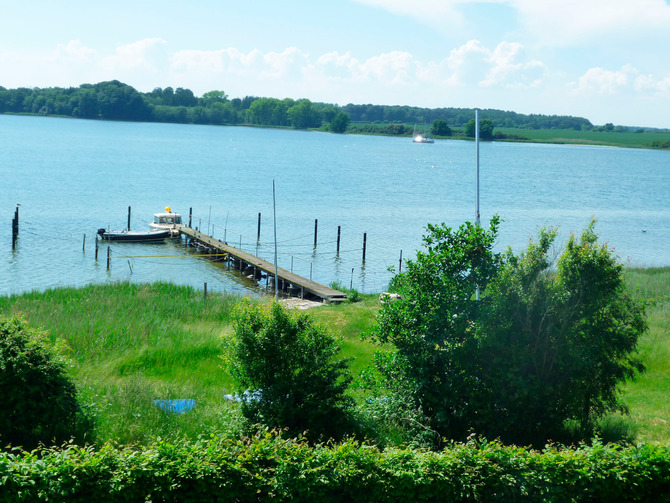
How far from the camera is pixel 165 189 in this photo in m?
86.4

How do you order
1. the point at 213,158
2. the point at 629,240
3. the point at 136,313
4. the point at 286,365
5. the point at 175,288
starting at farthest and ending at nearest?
the point at 213,158, the point at 629,240, the point at 175,288, the point at 136,313, the point at 286,365

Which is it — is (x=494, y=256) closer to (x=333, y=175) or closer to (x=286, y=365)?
(x=286, y=365)

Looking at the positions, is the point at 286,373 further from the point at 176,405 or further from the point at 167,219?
the point at 167,219

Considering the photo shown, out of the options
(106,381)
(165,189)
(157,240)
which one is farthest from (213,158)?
(106,381)

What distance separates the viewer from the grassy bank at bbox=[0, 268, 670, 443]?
14.4 meters

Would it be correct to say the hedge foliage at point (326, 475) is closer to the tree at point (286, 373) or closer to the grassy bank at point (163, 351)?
the grassy bank at point (163, 351)

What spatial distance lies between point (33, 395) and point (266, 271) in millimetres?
29186

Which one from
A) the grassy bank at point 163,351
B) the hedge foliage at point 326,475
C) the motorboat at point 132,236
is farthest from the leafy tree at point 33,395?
the motorboat at point 132,236

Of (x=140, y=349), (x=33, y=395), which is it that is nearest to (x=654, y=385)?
(x=140, y=349)

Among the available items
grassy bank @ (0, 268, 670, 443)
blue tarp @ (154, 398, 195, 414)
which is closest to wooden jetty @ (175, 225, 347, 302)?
grassy bank @ (0, 268, 670, 443)

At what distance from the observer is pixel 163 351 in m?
20.6

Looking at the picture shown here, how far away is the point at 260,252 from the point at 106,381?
33904 millimetres

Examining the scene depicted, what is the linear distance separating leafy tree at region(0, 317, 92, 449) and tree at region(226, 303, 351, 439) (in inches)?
134

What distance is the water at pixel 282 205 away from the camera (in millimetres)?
46250
